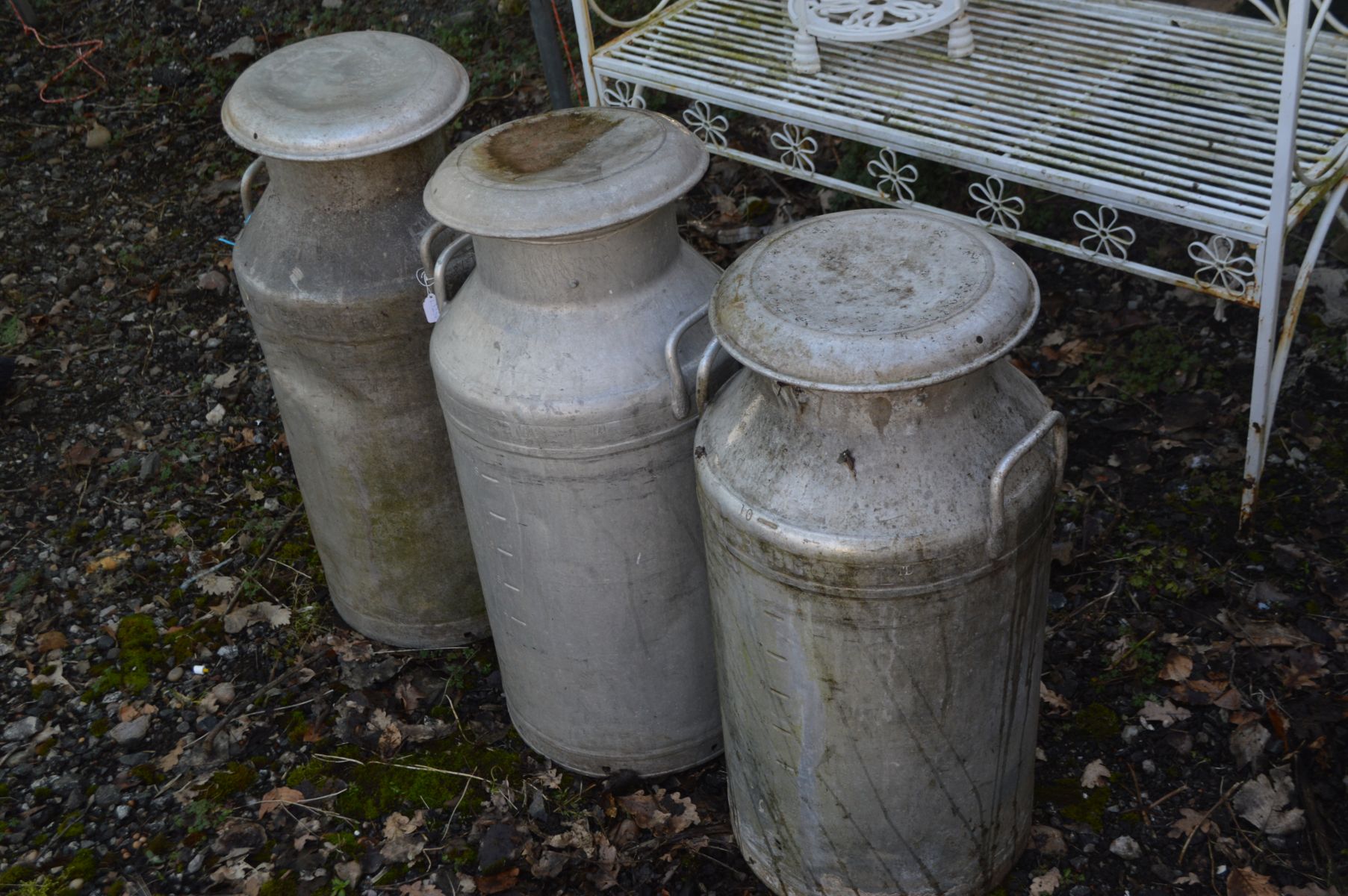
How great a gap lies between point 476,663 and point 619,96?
82.5 inches

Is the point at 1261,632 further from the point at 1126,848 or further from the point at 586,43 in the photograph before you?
the point at 586,43

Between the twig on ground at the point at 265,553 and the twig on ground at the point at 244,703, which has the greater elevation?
the twig on ground at the point at 265,553

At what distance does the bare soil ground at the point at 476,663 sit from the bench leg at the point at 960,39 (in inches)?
39.6

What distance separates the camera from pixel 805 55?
4238 millimetres

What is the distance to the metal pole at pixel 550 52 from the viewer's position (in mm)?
4680

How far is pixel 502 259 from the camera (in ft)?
9.12

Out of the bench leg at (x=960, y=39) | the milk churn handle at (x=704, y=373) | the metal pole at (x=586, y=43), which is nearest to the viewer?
the milk churn handle at (x=704, y=373)

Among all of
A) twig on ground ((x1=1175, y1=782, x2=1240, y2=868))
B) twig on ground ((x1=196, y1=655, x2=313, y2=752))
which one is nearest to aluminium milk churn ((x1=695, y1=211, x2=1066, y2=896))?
twig on ground ((x1=1175, y1=782, x2=1240, y2=868))

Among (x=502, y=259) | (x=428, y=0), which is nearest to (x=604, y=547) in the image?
(x=502, y=259)

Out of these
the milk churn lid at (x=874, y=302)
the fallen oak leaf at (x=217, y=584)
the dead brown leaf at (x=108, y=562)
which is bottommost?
the fallen oak leaf at (x=217, y=584)

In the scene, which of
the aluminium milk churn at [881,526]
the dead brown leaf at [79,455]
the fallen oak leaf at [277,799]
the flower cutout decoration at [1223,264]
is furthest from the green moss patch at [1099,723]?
the dead brown leaf at [79,455]

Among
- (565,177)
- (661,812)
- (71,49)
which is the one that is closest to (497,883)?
(661,812)

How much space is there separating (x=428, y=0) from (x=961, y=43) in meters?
3.75

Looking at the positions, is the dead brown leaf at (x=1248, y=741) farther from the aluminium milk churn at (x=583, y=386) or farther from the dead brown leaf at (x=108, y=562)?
the dead brown leaf at (x=108, y=562)
